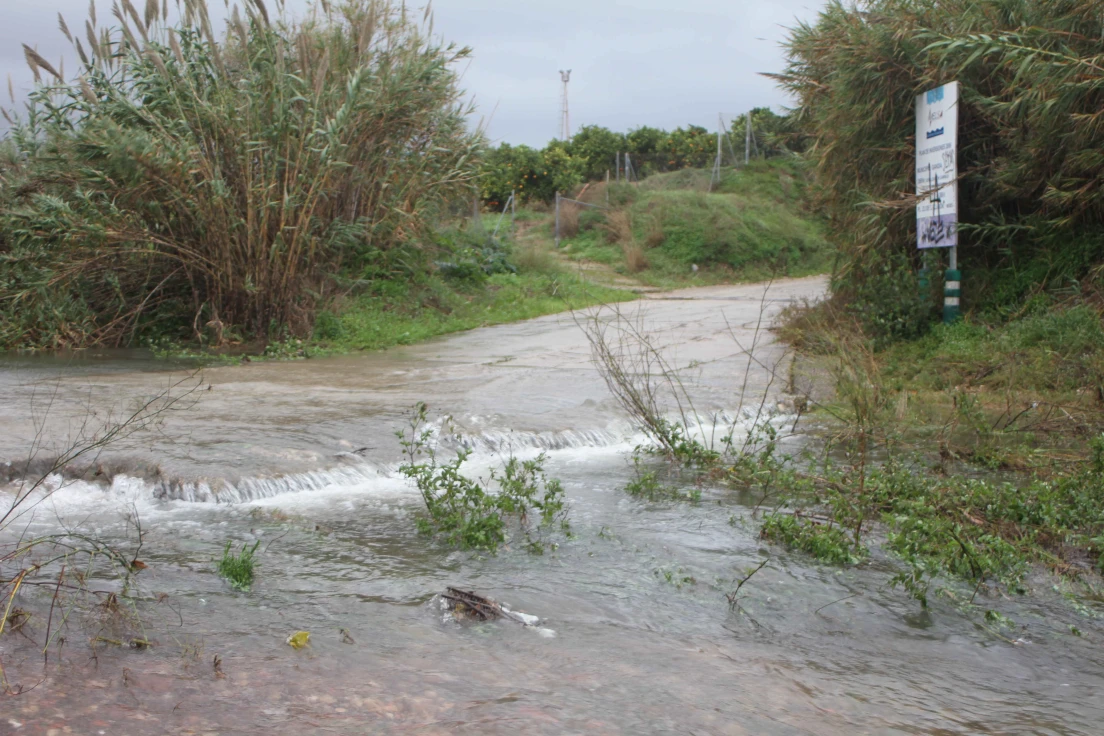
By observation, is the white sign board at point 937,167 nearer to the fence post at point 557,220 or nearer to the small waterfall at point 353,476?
the small waterfall at point 353,476

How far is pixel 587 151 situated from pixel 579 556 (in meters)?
25.4

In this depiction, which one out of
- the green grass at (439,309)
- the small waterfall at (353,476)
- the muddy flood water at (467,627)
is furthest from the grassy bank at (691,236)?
the muddy flood water at (467,627)

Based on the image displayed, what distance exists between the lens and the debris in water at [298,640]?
3082 millimetres

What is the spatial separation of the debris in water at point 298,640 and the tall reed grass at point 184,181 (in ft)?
22.6

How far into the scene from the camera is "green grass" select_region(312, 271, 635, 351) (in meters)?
10.7

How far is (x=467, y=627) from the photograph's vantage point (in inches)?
132

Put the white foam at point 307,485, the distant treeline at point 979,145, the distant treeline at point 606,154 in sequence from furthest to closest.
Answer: the distant treeline at point 606,154 < the distant treeline at point 979,145 < the white foam at point 307,485

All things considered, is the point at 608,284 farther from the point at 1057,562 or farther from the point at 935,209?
the point at 1057,562

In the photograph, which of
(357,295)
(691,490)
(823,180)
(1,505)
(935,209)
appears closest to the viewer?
(1,505)

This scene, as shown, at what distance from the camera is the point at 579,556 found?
422cm

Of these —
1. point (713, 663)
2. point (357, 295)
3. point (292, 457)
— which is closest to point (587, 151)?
point (357, 295)

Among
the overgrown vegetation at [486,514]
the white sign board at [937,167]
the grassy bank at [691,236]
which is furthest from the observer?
the grassy bank at [691,236]

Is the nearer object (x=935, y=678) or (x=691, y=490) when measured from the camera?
(x=935, y=678)

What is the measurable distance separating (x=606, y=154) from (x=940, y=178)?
2052 cm
